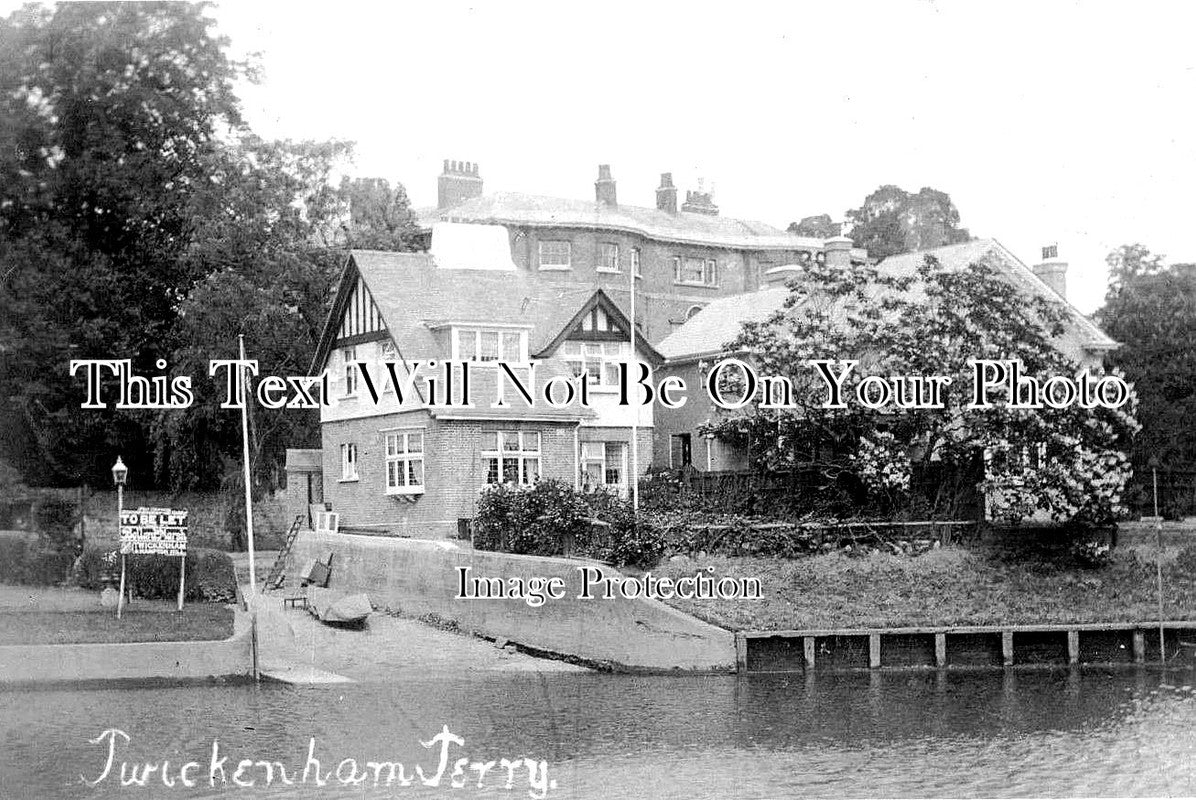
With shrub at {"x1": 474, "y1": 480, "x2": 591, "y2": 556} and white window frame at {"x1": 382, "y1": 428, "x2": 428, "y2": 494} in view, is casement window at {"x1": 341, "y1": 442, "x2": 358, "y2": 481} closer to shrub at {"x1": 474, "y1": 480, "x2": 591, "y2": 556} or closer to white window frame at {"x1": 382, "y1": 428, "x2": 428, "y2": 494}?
white window frame at {"x1": 382, "y1": 428, "x2": 428, "y2": 494}

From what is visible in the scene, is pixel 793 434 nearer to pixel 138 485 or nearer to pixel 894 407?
pixel 894 407

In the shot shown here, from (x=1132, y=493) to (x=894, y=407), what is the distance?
4.57 meters

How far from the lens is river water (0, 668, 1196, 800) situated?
14.0 meters

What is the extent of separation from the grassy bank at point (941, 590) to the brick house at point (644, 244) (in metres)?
16.9

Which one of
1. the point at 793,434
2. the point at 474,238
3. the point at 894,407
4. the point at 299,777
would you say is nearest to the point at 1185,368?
A: the point at 894,407

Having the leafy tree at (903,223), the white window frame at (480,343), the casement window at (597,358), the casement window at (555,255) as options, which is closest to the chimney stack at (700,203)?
the casement window at (555,255)

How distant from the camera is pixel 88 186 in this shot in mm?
20641

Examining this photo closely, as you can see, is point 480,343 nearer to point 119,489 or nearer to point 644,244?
point 119,489

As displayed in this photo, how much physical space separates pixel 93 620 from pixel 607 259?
28.1 metres

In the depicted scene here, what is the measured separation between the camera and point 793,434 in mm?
25719

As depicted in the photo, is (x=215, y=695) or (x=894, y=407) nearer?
(x=215, y=695)

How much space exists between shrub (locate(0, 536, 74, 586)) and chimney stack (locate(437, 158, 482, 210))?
16709 mm

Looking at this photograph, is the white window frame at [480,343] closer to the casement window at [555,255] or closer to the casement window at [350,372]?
the casement window at [350,372]

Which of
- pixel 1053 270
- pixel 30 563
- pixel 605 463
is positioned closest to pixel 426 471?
pixel 605 463
